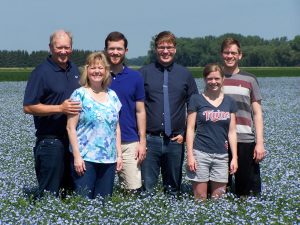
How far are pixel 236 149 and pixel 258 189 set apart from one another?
2.24 feet

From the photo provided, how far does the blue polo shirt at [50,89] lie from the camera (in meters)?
6.21

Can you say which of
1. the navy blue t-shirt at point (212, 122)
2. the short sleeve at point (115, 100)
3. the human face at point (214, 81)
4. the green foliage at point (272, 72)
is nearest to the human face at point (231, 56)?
the human face at point (214, 81)

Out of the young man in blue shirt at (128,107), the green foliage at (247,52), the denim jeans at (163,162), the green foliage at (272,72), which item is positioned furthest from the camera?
the green foliage at (247,52)

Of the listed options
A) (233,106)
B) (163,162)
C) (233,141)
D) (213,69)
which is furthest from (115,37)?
(233,141)

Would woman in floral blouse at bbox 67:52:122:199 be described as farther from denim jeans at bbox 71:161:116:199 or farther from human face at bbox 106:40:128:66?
human face at bbox 106:40:128:66

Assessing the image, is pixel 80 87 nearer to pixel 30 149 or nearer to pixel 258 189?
pixel 258 189

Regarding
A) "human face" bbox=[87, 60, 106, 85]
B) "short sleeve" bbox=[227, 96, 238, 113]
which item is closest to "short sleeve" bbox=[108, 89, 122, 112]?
"human face" bbox=[87, 60, 106, 85]

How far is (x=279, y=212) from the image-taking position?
639 cm

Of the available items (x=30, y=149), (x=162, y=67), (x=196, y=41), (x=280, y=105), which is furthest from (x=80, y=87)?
(x=196, y=41)

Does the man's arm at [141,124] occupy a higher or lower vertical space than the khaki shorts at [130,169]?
higher

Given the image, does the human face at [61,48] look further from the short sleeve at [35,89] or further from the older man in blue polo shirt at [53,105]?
the short sleeve at [35,89]

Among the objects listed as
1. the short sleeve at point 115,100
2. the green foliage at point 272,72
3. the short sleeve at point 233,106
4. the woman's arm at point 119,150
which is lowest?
the green foliage at point 272,72

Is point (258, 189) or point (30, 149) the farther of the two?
point (30, 149)

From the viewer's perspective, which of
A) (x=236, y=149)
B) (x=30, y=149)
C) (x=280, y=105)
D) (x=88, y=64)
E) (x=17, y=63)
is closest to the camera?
A: (x=88, y=64)
